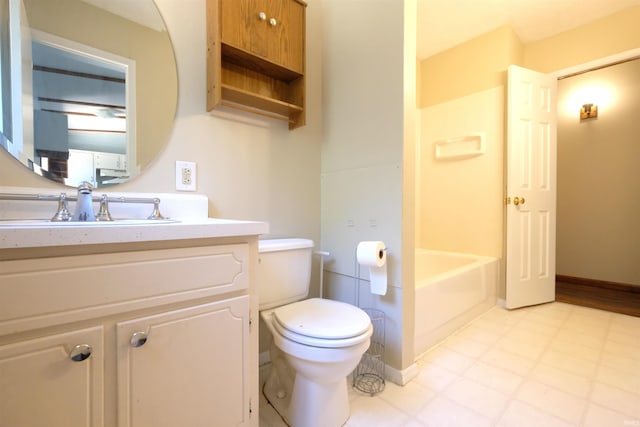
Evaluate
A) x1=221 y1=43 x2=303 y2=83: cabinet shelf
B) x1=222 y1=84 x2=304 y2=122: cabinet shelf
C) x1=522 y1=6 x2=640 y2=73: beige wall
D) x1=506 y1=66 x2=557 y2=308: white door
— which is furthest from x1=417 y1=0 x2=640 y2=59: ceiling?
x1=222 y1=84 x2=304 y2=122: cabinet shelf

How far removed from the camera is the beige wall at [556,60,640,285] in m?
2.82

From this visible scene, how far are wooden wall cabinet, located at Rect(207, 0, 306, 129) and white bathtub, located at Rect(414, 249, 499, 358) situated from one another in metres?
1.27

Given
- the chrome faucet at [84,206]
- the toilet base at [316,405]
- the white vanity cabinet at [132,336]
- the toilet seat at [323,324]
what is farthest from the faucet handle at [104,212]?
the toilet base at [316,405]

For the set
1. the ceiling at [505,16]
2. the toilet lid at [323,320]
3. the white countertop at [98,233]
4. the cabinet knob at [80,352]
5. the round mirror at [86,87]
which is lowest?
the toilet lid at [323,320]

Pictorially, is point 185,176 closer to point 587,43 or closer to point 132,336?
point 132,336

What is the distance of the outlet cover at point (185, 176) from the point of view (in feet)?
4.12

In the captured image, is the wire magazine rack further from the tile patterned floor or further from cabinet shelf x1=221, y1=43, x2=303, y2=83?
cabinet shelf x1=221, y1=43, x2=303, y2=83

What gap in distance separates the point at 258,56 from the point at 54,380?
1374mm

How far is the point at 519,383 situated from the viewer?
1.35 m

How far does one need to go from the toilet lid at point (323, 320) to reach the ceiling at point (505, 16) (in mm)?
2284

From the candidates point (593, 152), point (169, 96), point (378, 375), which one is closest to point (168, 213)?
point (169, 96)

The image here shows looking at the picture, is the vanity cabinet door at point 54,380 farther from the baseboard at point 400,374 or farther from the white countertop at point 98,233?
the baseboard at point 400,374

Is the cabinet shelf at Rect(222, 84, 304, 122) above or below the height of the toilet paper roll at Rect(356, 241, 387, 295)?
above

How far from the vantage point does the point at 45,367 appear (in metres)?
0.61
